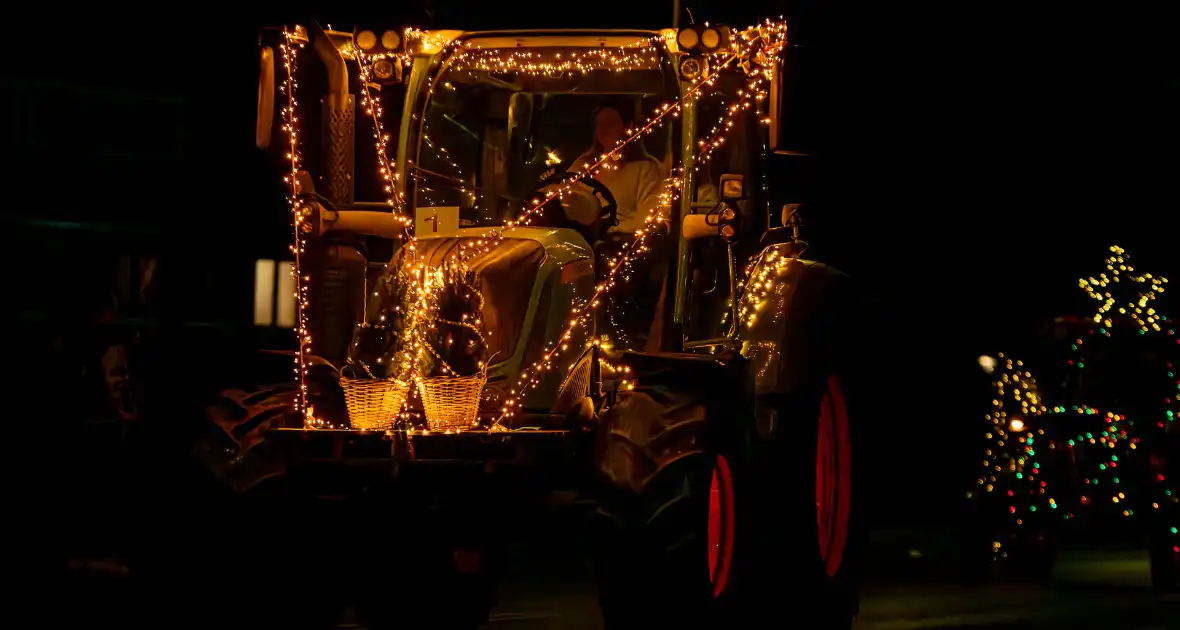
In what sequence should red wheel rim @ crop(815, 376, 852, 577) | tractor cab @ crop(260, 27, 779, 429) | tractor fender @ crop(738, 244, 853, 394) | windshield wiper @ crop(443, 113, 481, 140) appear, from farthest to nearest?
1. red wheel rim @ crop(815, 376, 852, 577)
2. windshield wiper @ crop(443, 113, 481, 140)
3. tractor cab @ crop(260, 27, 779, 429)
4. tractor fender @ crop(738, 244, 853, 394)

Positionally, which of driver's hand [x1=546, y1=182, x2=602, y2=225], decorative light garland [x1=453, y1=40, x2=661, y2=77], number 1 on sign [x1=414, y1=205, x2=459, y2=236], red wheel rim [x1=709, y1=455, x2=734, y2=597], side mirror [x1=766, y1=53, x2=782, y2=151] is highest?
decorative light garland [x1=453, y1=40, x2=661, y2=77]

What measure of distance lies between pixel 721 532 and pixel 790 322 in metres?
1.22

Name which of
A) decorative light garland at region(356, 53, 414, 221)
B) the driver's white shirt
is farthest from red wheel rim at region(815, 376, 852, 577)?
decorative light garland at region(356, 53, 414, 221)

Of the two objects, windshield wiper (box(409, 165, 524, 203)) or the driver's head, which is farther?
windshield wiper (box(409, 165, 524, 203))

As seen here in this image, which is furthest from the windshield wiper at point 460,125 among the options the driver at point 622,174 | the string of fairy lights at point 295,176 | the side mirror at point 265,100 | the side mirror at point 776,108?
the side mirror at point 776,108

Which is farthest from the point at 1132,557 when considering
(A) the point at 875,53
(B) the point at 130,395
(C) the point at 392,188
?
(A) the point at 875,53

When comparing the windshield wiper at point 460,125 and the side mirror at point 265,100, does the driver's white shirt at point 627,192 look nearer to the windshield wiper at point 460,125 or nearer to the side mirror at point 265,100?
the windshield wiper at point 460,125

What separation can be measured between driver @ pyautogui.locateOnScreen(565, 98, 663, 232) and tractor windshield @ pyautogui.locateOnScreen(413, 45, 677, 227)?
153 millimetres

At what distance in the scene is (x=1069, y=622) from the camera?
1240 centimetres

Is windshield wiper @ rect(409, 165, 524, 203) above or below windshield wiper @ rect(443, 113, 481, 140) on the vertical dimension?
below

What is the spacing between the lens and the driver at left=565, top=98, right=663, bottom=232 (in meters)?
9.80

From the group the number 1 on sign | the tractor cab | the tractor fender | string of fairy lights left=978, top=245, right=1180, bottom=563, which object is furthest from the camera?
string of fairy lights left=978, top=245, right=1180, bottom=563

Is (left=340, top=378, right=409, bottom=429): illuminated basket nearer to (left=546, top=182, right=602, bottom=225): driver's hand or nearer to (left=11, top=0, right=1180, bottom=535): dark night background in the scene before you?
(left=546, top=182, right=602, bottom=225): driver's hand

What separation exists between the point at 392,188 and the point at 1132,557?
11752mm
